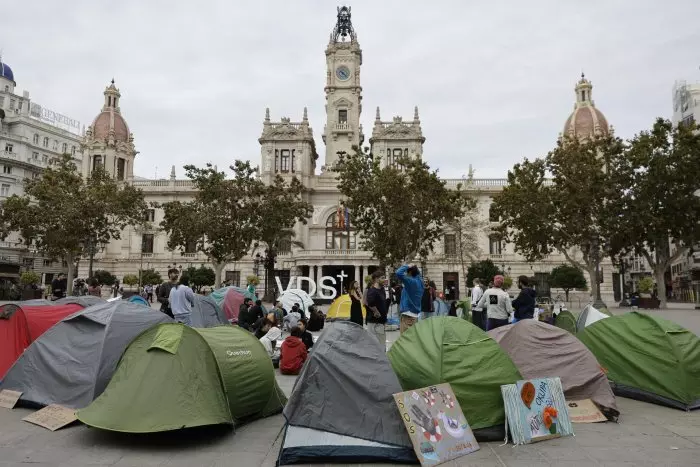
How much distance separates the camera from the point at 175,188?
54156mm

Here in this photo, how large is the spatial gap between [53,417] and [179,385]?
85.6 inches

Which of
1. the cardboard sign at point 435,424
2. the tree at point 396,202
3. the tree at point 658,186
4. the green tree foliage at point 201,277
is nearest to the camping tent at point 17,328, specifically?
the cardboard sign at point 435,424

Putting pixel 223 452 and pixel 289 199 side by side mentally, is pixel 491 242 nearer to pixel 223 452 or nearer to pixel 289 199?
pixel 289 199

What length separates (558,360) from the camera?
26.3ft

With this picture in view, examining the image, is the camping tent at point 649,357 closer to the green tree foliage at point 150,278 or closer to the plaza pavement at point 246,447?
the plaza pavement at point 246,447

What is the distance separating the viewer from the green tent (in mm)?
6457

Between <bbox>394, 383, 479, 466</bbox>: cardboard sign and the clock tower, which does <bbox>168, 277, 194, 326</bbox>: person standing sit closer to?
<bbox>394, 383, 479, 466</bbox>: cardboard sign

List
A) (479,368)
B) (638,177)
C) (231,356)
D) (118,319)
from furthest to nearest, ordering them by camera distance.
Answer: (638,177) < (118,319) < (231,356) < (479,368)

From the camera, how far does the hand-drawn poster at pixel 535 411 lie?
664 centimetres

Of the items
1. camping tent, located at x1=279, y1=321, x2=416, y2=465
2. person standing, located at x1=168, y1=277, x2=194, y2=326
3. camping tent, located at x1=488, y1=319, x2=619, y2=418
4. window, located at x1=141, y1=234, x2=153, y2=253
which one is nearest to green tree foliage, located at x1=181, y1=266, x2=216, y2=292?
window, located at x1=141, y1=234, x2=153, y2=253

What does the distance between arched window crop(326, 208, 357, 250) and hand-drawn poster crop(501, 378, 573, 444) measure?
4379 centimetres

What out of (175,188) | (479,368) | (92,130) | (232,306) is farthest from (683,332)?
(92,130)

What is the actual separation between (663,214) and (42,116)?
70.7m

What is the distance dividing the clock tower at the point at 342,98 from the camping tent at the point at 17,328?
4478 cm
